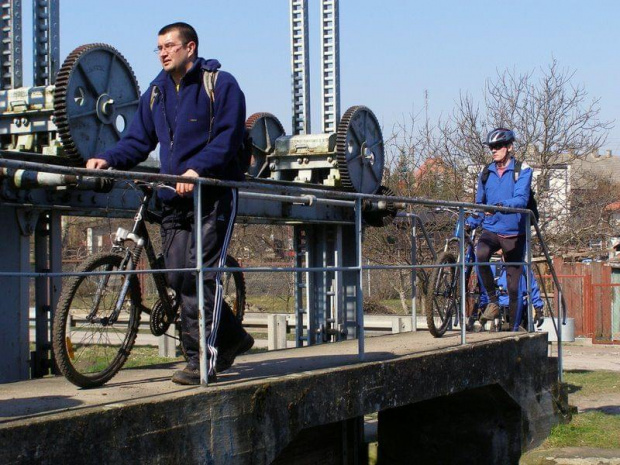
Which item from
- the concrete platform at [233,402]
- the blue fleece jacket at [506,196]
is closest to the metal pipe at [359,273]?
the concrete platform at [233,402]

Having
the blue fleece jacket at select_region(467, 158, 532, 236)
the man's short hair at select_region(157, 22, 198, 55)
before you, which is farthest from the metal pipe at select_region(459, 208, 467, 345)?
the man's short hair at select_region(157, 22, 198, 55)

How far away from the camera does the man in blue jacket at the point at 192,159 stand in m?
5.78

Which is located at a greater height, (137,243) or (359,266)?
(137,243)

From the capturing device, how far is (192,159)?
5809 mm

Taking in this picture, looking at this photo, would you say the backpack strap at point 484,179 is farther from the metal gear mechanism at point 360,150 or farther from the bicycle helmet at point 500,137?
the metal gear mechanism at point 360,150

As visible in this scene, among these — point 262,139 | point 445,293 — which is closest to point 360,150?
point 262,139

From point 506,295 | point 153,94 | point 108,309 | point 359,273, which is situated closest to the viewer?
point 108,309

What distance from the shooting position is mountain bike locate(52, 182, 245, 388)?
5.67 metres

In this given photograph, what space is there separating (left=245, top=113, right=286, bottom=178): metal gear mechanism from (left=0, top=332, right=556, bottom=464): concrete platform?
281cm

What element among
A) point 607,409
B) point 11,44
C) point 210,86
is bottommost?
point 607,409

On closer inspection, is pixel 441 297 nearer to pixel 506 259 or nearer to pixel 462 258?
pixel 462 258

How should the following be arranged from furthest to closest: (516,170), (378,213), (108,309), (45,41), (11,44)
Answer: (378,213) → (516,170) → (45,41) → (11,44) → (108,309)

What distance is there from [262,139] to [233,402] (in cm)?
579

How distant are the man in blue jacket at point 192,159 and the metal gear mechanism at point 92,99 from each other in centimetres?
192
